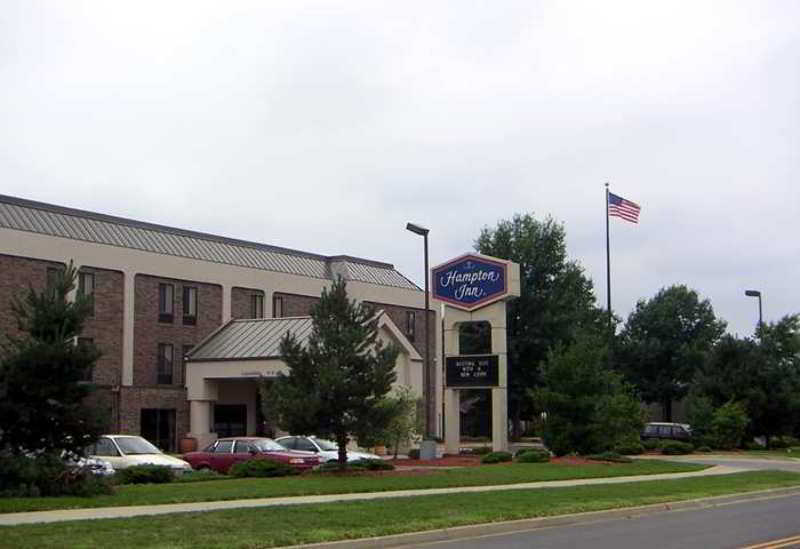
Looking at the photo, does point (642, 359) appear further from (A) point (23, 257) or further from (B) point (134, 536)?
(B) point (134, 536)

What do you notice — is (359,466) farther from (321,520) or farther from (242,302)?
(242,302)

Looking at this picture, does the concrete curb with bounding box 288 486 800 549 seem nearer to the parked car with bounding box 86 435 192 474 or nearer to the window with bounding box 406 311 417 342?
the parked car with bounding box 86 435 192 474

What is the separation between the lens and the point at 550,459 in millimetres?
35812

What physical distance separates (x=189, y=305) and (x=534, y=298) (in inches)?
906

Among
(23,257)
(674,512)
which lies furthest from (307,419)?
(23,257)

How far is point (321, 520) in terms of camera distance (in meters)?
16.6

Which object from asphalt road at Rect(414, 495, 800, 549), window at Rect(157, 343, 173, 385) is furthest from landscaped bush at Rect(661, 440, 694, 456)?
asphalt road at Rect(414, 495, 800, 549)

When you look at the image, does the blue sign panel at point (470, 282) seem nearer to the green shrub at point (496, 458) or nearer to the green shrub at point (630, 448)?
the green shrub at point (496, 458)

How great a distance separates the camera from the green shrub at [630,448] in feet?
143

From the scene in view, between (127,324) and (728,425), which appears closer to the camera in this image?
(127,324)

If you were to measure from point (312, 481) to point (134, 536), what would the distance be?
10.8 metres

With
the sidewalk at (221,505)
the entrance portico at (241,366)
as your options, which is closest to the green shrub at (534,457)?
the sidewalk at (221,505)

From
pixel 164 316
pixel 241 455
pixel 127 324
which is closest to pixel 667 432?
pixel 164 316

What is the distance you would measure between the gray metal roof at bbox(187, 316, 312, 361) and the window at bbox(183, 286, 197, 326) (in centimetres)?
152
